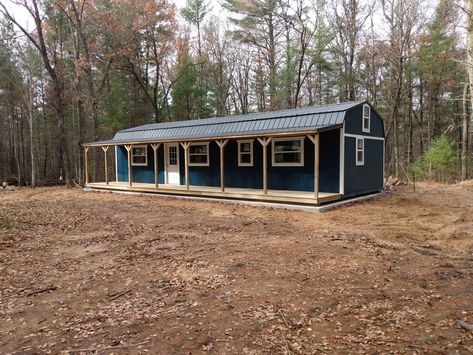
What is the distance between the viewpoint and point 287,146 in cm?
1152

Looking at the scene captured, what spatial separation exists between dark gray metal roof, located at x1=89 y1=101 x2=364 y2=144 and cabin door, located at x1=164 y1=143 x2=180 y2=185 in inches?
23.8

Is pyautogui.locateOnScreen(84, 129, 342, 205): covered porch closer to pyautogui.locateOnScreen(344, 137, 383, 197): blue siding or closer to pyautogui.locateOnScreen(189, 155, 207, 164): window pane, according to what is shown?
pyautogui.locateOnScreen(189, 155, 207, 164): window pane

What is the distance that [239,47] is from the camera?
26.8m

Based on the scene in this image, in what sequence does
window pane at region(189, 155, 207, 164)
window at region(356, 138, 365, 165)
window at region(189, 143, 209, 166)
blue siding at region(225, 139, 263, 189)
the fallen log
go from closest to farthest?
the fallen log
window at region(356, 138, 365, 165)
blue siding at region(225, 139, 263, 189)
window at region(189, 143, 209, 166)
window pane at region(189, 155, 207, 164)

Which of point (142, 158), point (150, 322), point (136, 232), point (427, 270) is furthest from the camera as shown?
point (142, 158)

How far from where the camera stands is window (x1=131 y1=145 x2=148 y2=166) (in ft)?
53.1

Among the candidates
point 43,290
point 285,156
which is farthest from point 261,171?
point 43,290

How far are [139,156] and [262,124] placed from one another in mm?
7343

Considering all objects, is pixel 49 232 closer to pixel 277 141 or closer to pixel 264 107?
pixel 277 141

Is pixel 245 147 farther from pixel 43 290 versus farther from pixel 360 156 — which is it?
pixel 43 290

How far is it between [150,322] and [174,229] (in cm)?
438

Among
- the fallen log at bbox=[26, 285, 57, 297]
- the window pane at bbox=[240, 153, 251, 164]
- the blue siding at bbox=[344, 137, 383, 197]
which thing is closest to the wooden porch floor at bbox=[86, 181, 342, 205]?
the blue siding at bbox=[344, 137, 383, 197]

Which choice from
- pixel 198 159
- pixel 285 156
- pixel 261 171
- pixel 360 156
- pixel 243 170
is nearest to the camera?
pixel 285 156

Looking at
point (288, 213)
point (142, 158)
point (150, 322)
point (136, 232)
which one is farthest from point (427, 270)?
point (142, 158)
